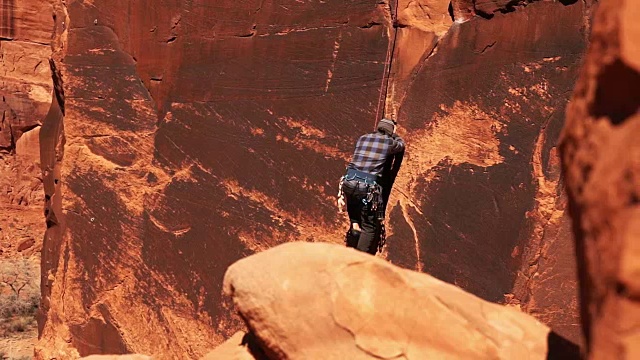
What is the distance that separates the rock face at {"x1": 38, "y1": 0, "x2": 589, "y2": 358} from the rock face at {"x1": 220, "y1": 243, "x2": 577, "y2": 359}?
4.77 ft

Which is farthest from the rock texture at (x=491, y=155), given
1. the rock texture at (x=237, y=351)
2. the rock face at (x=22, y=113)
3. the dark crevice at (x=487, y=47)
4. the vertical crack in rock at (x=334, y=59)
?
the rock face at (x=22, y=113)

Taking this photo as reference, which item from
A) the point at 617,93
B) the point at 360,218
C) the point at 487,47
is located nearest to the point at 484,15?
the point at 487,47

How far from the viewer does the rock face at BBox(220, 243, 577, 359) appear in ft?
12.2

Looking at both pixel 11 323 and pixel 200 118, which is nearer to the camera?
pixel 200 118

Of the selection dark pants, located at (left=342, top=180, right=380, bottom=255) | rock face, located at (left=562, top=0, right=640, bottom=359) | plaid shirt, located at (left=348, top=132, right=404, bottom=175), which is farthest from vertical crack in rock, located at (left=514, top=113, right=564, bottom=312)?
rock face, located at (left=562, top=0, right=640, bottom=359)

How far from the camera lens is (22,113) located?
41.8 feet

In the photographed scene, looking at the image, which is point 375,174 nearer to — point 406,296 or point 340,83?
point 340,83

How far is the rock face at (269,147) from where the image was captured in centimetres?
518

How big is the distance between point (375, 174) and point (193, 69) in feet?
6.93

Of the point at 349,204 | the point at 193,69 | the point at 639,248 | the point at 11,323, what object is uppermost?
the point at 639,248

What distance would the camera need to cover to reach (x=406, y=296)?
3.85m

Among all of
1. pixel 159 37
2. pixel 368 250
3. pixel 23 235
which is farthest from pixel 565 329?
pixel 23 235

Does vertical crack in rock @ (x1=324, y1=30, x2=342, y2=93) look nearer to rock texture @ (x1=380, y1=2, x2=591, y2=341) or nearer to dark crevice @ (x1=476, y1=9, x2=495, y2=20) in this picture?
rock texture @ (x1=380, y1=2, x2=591, y2=341)

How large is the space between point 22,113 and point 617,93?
39.1ft
